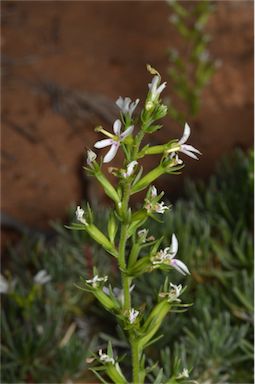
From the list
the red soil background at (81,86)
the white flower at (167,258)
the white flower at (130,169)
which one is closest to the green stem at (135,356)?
the white flower at (167,258)

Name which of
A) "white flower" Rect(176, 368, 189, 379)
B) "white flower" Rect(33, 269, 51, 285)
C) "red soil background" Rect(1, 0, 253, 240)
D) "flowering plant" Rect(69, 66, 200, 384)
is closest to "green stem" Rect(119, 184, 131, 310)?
"flowering plant" Rect(69, 66, 200, 384)

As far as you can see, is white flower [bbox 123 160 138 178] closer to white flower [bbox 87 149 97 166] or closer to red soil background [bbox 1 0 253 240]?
white flower [bbox 87 149 97 166]

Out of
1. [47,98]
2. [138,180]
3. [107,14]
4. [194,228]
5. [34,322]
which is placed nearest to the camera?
[138,180]

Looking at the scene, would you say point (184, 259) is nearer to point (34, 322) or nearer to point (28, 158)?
point (34, 322)

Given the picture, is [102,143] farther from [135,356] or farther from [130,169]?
[135,356]

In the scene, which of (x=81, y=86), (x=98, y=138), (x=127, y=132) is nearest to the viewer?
(x=127, y=132)

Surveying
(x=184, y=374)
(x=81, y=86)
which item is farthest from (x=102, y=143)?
(x=81, y=86)

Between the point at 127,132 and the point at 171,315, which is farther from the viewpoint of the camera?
the point at 171,315

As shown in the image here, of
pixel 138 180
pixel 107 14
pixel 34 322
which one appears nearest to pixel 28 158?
pixel 107 14
